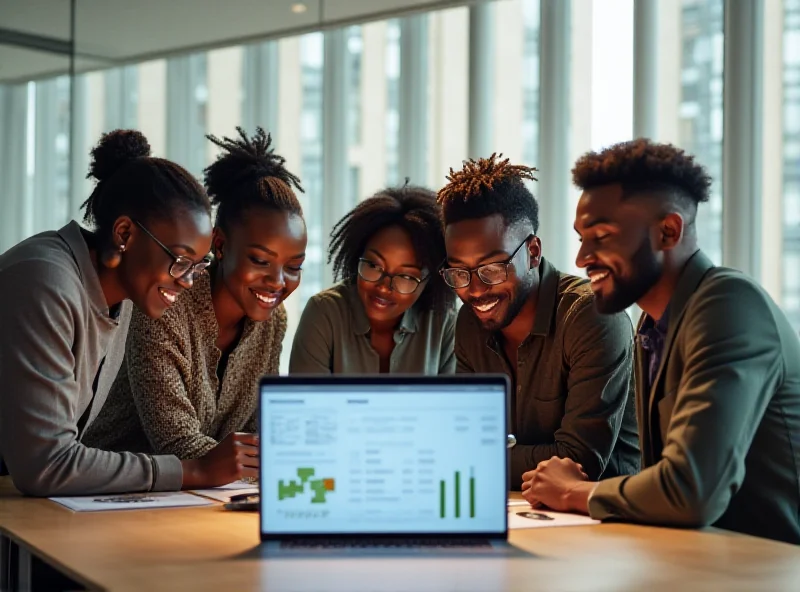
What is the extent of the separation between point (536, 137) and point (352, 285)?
1.32m

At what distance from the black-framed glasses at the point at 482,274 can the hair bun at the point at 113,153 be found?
33.2 inches

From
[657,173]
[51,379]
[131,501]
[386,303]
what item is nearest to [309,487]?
[131,501]

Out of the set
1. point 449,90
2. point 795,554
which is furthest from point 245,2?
point 795,554

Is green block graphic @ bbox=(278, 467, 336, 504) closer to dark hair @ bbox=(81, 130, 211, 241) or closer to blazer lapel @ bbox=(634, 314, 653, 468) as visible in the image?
blazer lapel @ bbox=(634, 314, 653, 468)

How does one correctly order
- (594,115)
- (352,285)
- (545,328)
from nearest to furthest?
(545,328) < (352,285) < (594,115)

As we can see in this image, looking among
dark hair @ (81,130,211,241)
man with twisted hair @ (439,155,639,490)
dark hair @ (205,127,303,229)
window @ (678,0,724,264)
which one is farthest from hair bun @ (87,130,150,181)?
window @ (678,0,724,264)

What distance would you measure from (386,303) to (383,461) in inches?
51.2

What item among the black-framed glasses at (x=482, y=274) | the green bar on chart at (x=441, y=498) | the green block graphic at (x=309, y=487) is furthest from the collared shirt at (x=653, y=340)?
the green block graphic at (x=309, y=487)

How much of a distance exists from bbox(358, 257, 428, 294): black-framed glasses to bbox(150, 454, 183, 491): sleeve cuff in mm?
907

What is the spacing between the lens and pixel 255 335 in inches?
119

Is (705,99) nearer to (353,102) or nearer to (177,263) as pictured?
(353,102)

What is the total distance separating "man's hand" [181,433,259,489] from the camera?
2.40m

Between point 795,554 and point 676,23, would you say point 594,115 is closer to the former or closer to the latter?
point 676,23

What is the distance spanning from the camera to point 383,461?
1.81 m
